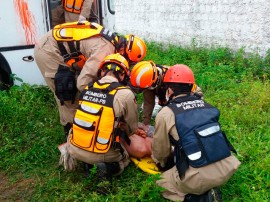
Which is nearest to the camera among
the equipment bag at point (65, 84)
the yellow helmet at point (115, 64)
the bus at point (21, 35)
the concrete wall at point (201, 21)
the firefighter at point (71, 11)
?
the yellow helmet at point (115, 64)

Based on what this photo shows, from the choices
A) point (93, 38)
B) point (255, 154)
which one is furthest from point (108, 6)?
point (255, 154)

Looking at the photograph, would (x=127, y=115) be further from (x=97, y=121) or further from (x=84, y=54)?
(x=84, y=54)

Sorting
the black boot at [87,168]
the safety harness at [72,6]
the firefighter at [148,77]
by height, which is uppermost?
the safety harness at [72,6]

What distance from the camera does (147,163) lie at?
3730 millimetres

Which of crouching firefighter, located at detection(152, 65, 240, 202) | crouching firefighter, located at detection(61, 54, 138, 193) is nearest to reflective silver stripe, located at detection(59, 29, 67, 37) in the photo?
crouching firefighter, located at detection(61, 54, 138, 193)

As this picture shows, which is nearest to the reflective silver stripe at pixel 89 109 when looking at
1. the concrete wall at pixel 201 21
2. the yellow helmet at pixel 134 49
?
the yellow helmet at pixel 134 49

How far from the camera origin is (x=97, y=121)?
127 inches

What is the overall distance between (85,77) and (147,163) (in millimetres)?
1236

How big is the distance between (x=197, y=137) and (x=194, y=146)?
0.26 feet

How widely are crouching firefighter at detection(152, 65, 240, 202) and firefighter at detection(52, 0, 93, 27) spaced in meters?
3.24

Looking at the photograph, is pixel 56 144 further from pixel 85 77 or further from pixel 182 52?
pixel 182 52

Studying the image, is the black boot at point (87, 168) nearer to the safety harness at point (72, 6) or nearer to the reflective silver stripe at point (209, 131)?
the reflective silver stripe at point (209, 131)

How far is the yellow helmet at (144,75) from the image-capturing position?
149 inches

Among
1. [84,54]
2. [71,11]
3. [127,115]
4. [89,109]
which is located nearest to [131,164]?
[127,115]
